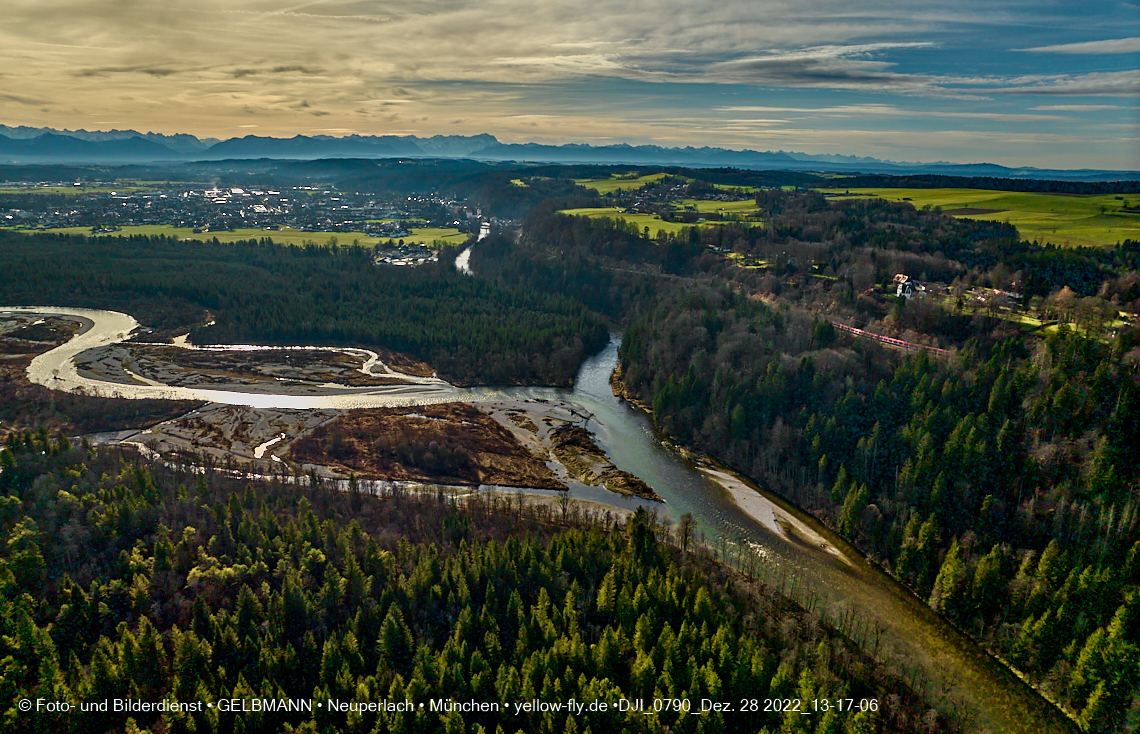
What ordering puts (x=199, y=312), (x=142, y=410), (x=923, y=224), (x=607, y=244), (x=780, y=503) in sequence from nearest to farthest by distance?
(x=780, y=503)
(x=142, y=410)
(x=923, y=224)
(x=199, y=312)
(x=607, y=244)

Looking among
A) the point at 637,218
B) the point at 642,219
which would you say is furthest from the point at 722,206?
the point at 637,218

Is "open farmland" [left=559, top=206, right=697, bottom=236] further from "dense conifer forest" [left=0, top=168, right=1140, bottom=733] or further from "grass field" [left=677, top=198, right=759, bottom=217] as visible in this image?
"dense conifer forest" [left=0, top=168, right=1140, bottom=733]

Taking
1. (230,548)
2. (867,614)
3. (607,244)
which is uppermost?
(607,244)

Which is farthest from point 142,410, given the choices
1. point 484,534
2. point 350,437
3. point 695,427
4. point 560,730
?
point 560,730

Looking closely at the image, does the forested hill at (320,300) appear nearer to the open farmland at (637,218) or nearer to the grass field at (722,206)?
the open farmland at (637,218)

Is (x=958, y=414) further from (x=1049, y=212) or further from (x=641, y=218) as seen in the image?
(x=641, y=218)

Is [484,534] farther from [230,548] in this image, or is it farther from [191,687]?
[191,687]

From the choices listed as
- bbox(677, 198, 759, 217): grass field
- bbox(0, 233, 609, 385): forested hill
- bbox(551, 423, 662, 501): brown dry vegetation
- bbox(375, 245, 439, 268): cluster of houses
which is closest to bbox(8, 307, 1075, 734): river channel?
bbox(551, 423, 662, 501): brown dry vegetation
